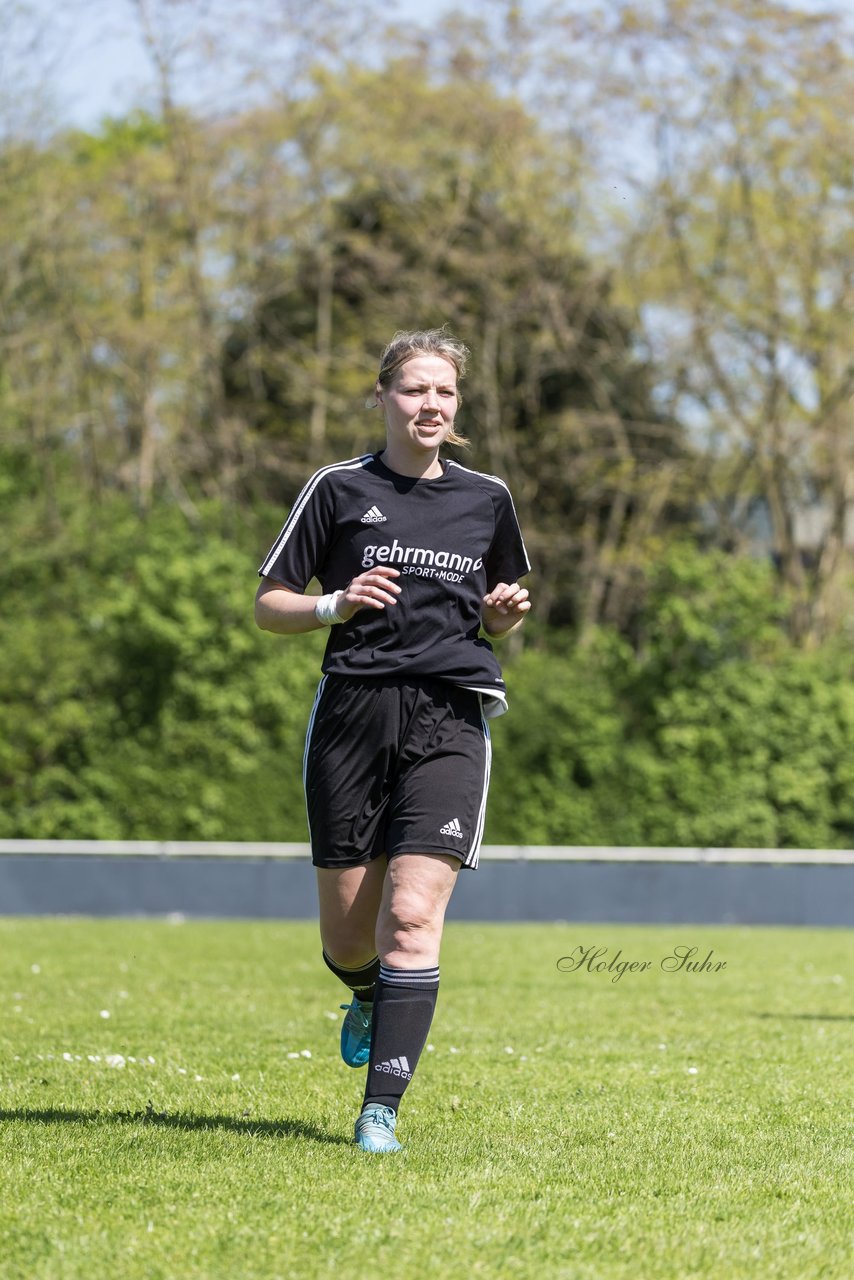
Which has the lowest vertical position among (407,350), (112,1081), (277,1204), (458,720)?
(112,1081)

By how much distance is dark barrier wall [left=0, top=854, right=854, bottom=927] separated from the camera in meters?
19.7

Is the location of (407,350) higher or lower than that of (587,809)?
higher

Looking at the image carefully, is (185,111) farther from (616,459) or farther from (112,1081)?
(112,1081)

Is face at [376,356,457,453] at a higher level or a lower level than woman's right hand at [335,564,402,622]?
higher

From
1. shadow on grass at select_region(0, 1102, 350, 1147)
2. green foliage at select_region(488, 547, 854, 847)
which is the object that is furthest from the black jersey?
green foliage at select_region(488, 547, 854, 847)

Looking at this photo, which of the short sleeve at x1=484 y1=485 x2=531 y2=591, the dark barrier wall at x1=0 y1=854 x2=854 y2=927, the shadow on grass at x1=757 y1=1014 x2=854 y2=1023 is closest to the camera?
the short sleeve at x1=484 y1=485 x2=531 y2=591

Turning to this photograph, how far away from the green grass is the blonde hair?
218 cm

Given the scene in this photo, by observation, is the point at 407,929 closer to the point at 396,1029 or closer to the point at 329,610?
the point at 396,1029

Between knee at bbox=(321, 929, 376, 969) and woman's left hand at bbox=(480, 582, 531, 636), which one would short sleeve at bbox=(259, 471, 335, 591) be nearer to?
woman's left hand at bbox=(480, 582, 531, 636)

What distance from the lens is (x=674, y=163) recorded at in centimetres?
2605

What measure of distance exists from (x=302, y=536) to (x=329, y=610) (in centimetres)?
36

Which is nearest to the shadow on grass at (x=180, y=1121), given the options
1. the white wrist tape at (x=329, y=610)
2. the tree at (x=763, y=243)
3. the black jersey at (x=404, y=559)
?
the black jersey at (x=404, y=559)

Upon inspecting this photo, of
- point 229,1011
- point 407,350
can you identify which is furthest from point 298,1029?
point 407,350

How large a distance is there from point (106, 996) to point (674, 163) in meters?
20.4
